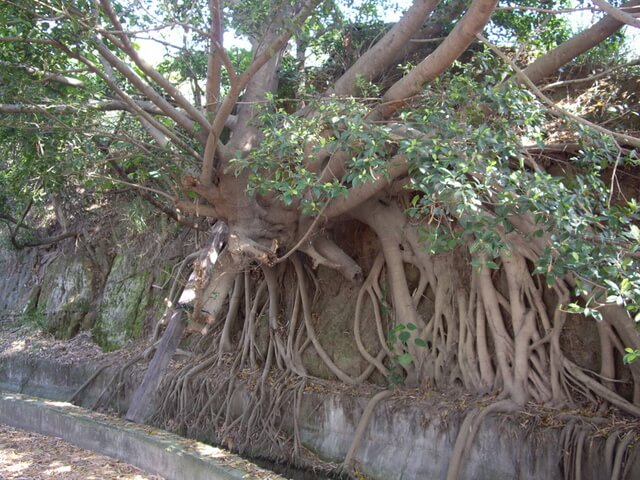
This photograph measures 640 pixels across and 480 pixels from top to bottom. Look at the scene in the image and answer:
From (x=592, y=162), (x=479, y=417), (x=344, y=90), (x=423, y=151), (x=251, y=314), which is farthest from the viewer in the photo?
(x=251, y=314)

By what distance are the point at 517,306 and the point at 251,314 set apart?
11.8ft

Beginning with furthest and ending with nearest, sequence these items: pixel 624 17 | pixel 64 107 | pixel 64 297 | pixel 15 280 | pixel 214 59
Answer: pixel 15 280
pixel 64 297
pixel 64 107
pixel 214 59
pixel 624 17

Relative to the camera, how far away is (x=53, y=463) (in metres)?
6.13

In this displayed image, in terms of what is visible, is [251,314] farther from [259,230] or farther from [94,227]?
[94,227]

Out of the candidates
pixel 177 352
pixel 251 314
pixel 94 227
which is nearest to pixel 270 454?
pixel 251 314

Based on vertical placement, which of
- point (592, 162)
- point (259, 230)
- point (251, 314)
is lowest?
point (251, 314)

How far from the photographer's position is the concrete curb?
549cm

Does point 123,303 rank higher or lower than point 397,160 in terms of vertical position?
lower

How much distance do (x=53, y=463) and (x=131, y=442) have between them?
0.69m

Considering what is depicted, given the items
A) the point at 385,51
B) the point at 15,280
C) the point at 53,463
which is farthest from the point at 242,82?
the point at 15,280

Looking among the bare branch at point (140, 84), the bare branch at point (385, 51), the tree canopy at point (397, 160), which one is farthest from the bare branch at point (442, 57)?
the bare branch at point (140, 84)

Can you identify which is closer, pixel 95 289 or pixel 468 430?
pixel 468 430

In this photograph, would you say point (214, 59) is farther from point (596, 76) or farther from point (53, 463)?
point (53, 463)

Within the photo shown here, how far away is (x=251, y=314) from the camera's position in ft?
28.4
